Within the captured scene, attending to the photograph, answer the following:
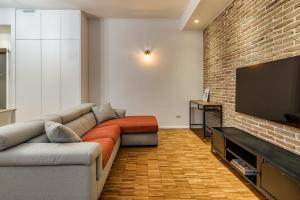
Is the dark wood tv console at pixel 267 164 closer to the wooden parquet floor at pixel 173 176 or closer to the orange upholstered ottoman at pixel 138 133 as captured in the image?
the wooden parquet floor at pixel 173 176

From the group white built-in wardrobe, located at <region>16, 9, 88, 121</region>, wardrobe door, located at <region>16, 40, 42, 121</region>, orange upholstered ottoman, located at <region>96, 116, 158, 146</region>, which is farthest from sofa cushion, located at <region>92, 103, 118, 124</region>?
wardrobe door, located at <region>16, 40, 42, 121</region>

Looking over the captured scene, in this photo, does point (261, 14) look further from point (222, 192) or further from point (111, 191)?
point (111, 191)

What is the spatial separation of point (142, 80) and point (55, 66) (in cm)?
225

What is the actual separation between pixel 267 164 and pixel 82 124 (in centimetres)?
272

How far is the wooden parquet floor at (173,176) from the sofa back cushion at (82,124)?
71 centimetres

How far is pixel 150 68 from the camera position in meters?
6.45

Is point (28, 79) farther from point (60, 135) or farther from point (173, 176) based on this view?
point (173, 176)

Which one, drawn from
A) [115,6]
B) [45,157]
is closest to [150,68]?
[115,6]

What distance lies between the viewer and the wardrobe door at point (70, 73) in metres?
5.70

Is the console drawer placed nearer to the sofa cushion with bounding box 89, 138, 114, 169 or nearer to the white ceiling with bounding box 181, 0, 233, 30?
the sofa cushion with bounding box 89, 138, 114, 169

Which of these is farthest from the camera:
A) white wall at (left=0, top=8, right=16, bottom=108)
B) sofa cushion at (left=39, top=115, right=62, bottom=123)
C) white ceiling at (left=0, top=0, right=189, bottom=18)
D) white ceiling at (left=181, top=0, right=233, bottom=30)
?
white wall at (left=0, top=8, right=16, bottom=108)

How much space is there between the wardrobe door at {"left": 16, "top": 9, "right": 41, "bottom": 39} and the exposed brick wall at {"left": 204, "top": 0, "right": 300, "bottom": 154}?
13.9 ft

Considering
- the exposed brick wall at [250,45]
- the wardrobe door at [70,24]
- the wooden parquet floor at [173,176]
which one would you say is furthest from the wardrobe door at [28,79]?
the exposed brick wall at [250,45]

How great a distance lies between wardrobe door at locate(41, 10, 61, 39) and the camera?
5.64 meters
